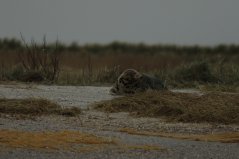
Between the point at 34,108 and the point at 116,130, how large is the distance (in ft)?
6.30

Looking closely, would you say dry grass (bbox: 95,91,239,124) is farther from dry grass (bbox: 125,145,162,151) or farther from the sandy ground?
dry grass (bbox: 125,145,162,151)

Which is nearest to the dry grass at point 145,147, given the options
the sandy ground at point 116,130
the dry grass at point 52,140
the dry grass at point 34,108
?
the sandy ground at point 116,130

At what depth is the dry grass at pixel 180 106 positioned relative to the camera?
10.1 m

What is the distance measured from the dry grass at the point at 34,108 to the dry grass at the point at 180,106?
2.79ft

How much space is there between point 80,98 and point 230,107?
3.06m

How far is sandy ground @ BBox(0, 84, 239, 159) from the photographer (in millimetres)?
7223

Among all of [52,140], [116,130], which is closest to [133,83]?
[116,130]

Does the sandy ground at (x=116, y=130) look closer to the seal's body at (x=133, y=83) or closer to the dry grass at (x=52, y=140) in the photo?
the dry grass at (x=52, y=140)

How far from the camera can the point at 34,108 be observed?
1030cm

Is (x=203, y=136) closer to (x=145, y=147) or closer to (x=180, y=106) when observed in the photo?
(x=145, y=147)

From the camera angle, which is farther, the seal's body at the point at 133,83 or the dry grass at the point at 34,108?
the seal's body at the point at 133,83

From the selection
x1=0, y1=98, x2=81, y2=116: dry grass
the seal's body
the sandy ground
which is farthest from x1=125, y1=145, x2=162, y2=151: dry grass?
the seal's body

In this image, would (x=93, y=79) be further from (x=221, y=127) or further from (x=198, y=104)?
(x=221, y=127)

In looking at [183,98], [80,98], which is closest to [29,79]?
[80,98]
